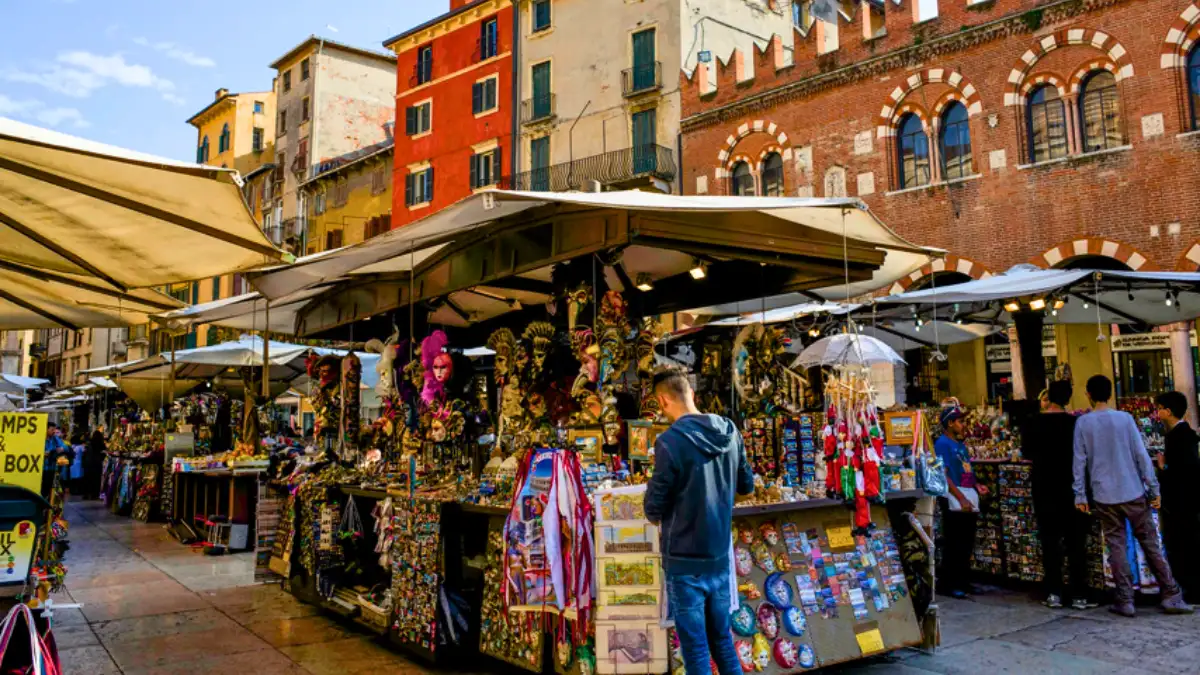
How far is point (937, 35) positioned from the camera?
16906 millimetres

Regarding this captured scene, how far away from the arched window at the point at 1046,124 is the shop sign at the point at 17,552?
55.4ft

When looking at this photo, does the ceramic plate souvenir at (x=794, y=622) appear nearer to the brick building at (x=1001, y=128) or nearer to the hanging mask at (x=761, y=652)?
the hanging mask at (x=761, y=652)

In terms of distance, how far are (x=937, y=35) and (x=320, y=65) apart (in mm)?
27213

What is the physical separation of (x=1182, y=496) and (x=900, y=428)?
9.27 ft

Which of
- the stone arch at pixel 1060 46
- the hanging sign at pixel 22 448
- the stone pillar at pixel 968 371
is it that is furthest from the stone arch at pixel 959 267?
the hanging sign at pixel 22 448

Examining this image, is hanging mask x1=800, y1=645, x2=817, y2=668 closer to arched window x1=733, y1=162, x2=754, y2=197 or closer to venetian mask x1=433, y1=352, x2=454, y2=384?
venetian mask x1=433, y1=352, x2=454, y2=384

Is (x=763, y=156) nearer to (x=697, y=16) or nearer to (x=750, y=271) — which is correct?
(x=697, y=16)

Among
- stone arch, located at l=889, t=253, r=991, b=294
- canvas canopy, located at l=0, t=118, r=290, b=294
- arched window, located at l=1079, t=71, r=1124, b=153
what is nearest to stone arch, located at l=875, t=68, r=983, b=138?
arched window, located at l=1079, t=71, r=1124, b=153

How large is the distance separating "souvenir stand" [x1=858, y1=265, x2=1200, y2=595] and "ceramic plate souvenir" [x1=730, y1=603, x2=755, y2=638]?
3.93m

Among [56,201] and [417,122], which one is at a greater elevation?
[417,122]

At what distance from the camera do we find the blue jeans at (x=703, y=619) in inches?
153

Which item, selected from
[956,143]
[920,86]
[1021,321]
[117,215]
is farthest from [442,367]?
[920,86]

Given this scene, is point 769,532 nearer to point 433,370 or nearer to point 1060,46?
point 433,370

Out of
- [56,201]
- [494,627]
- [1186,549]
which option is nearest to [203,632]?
[494,627]
